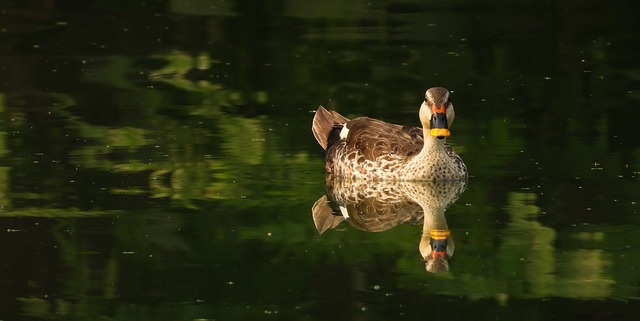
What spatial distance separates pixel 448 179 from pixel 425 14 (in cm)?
677

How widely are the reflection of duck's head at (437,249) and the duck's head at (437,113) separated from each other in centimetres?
148

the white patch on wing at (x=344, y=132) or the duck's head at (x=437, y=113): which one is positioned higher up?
the duck's head at (x=437, y=113)

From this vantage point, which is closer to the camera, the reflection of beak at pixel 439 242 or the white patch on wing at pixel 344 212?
the reflection of beak at pixel 439 242

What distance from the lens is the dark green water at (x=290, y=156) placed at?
10523 millimetres

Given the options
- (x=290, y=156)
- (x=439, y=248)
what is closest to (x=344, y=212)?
(x=439, y=248)

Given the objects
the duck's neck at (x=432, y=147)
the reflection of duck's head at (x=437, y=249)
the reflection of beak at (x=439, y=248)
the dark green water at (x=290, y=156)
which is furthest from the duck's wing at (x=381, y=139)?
the reflection of beak at (x=439, y=248)

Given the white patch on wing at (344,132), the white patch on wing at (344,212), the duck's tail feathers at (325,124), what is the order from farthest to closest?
the duck's tail feathers at (325,124) < the white patch on wing at (344,132) < the white patch on wing at (344,212)

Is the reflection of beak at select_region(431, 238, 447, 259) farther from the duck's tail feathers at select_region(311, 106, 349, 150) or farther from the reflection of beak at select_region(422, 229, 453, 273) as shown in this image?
the duck's tail feathers at select_region(311, 106, 349, 150)

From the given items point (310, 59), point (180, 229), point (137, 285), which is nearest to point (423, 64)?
point (310, 59)

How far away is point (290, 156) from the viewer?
46.8ft

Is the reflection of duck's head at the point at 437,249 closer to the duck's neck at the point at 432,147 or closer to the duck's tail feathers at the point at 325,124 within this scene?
the duck's neck at the point at 432,147

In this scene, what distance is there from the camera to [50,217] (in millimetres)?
12211

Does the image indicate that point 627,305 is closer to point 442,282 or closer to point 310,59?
point 442,282

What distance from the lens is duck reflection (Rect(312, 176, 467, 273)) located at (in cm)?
1162
